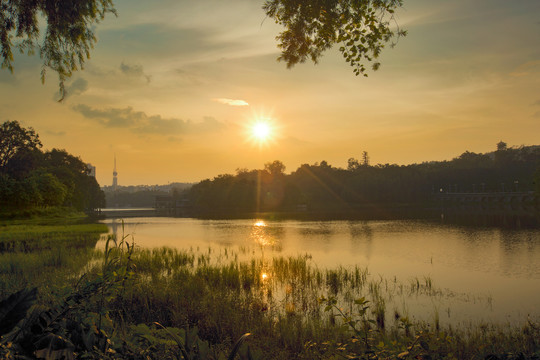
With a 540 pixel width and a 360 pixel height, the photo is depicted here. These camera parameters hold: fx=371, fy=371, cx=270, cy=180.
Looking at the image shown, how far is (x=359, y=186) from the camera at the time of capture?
5748 inches

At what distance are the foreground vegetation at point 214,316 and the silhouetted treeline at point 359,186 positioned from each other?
122 m

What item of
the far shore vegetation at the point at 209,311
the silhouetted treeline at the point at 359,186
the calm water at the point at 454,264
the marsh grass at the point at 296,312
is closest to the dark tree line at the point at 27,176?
the far shore vegetation at the point at 209,311

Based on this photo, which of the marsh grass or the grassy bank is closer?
the marsh grass

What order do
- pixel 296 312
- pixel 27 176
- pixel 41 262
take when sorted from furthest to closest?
pixel 27 176 → pixel 41 262 → pixel 296 312

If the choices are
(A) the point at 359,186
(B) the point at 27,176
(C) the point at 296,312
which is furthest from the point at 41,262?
(A) the point at 359,186

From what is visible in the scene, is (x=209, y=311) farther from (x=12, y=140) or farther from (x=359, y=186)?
(x=359, y=186)

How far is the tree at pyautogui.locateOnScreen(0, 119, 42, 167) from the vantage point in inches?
2815

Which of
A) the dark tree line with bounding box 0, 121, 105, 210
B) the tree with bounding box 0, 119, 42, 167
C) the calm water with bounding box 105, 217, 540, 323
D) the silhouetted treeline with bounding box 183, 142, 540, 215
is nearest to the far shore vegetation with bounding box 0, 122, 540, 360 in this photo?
the calm water with bounding box 105, 217, 540, 323

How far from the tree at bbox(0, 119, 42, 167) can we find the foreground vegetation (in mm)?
57600

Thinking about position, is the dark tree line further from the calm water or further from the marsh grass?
the marsh grass

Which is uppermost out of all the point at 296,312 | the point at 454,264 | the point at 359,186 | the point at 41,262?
the point at 359,186

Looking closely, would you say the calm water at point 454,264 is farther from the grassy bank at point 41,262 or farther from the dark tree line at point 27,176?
the dark tree line at point 27,176

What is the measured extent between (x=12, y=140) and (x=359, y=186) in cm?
11313

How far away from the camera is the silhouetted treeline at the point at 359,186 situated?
144m
